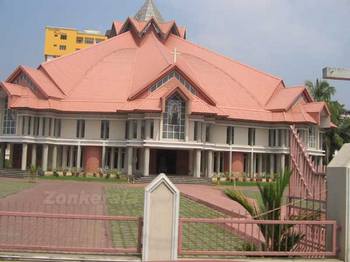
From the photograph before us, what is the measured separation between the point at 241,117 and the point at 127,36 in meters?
15.9

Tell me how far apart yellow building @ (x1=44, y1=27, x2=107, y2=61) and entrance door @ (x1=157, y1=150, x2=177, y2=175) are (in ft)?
207

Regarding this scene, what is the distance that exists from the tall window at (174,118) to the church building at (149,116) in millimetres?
77

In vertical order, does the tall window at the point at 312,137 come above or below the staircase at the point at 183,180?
above

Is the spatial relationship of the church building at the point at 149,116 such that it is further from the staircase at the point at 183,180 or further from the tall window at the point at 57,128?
the staircase at the point at 183,180

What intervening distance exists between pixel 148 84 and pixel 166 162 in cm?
755

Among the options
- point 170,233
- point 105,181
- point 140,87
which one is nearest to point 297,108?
point 140,87

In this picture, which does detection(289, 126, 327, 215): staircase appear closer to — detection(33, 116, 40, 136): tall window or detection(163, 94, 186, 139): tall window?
detection(163, 94, 186, 139): tall window

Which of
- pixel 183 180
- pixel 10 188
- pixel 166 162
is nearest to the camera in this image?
pixel 10 188

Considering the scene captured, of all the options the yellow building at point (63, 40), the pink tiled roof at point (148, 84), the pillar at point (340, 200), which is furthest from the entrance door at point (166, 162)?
the yellow building at point (63, 40)

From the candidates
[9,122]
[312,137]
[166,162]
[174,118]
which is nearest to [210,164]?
[166,162]

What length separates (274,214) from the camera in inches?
369

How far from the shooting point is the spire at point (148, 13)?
173 ft

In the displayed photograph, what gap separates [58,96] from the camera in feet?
133

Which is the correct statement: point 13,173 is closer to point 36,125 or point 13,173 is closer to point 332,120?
point 36,125
